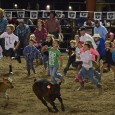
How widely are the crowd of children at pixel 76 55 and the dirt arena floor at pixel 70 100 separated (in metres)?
0.29

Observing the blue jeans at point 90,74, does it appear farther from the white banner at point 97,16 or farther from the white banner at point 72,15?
the white banner at point 72,15

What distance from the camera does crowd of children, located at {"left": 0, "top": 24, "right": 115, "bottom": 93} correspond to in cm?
1104

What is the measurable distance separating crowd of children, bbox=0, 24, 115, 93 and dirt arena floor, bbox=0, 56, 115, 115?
11.4 inches

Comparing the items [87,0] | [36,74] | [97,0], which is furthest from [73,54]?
[97,0]

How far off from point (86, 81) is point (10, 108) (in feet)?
12.6

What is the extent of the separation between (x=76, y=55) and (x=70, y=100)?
2.67m


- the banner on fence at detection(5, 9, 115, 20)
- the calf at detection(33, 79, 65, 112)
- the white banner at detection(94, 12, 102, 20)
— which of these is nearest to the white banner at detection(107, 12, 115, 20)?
the banner on fence at detection(5, 9, 115, 20)

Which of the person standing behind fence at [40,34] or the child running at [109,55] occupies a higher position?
the person standing behind fence at [40,34]

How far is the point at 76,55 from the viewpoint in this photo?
12750mm

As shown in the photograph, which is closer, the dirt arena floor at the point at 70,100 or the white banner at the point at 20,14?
the dirt arena floor at the point at 70,100

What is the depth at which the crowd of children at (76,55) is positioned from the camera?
11039mm

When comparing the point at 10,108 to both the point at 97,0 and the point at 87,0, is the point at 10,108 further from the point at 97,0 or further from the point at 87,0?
the point at 97,0

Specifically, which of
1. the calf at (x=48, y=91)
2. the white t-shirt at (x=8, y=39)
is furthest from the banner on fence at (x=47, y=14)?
the calf at (x=48, y=91)

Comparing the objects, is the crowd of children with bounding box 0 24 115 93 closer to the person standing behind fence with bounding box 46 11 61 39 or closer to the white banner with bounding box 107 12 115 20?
the person standing behind fence with bounding box 46 11 61 39
